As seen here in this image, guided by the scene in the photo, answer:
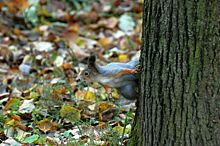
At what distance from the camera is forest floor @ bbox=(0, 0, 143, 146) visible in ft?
10.3

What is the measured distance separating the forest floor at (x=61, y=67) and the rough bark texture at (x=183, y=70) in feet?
1.42

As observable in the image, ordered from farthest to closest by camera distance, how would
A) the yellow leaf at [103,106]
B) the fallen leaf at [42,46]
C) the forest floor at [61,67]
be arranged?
the fallen leaf at [42,46], the yellow leaf at [103,106], the forest floor at [61,67]

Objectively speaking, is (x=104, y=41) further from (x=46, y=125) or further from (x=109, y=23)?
(x=46, y=125)

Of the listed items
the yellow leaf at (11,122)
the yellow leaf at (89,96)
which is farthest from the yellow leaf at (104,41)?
the yellow leaf at (11,122)

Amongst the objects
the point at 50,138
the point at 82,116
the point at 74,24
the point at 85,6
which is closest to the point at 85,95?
the point at 82,116

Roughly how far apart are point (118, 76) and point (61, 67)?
5.22 feet

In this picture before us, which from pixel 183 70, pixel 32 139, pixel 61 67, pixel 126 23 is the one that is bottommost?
pixel 32 139

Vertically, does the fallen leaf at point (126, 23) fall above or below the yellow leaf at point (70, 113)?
above

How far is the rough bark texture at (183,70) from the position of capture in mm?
2350

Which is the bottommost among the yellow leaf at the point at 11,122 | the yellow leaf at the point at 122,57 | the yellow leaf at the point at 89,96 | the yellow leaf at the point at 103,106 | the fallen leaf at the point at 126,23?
the yellow leaf at the point at 11,122

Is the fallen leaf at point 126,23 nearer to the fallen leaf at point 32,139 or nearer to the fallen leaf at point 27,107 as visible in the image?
the fallen leaf at point 27,107

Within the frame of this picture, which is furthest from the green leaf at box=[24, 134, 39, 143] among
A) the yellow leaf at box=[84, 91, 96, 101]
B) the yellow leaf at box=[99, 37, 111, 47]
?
the yellow leaf at box=[99, 37, 111, 47]

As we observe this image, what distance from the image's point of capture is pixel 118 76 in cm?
300

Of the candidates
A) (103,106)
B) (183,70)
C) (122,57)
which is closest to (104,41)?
(122,57)
